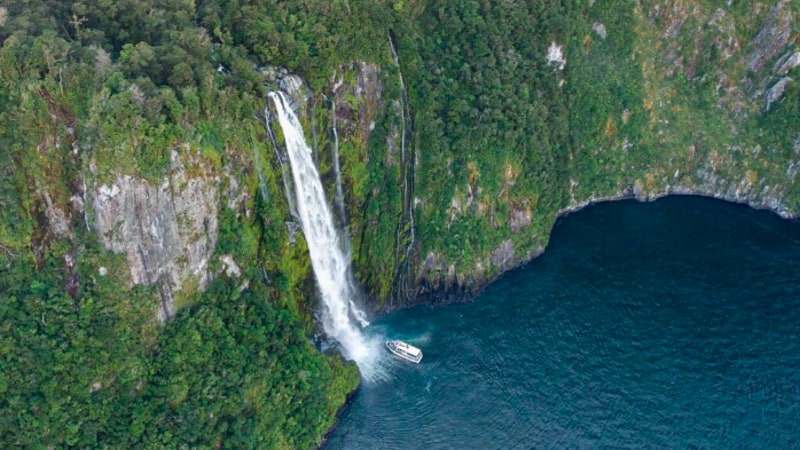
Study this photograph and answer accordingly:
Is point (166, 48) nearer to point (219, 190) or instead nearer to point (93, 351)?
point (219, 190)

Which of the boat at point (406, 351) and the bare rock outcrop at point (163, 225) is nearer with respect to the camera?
the bare rock outcrop at point (163, 225)

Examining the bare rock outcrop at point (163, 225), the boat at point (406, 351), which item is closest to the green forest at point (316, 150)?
the bare rock outcrop at point (163, 225)

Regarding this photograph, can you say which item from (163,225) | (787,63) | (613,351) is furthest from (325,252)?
(787,63)

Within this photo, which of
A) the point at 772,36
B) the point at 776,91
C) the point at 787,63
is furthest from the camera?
the point at 772,36

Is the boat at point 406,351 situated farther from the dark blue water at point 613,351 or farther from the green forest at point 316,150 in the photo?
the green forest at point 316,150

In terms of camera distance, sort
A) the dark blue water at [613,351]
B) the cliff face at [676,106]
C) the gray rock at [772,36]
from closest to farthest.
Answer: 1. the dark blue water at [613,351]
2. the cliff face at [676,106]
3. the gray rock at [772,36]

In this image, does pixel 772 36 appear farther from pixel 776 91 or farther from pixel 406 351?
pixel 406 351

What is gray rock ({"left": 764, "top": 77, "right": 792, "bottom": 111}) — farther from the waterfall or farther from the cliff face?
the waterfall
